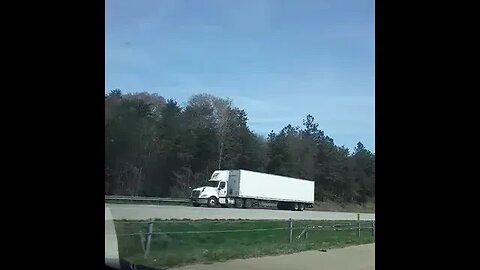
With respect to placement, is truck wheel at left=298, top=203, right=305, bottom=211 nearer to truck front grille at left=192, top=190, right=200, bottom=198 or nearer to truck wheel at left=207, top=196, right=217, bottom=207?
truck front grille at left=192, top=190, right=200, bottom=198

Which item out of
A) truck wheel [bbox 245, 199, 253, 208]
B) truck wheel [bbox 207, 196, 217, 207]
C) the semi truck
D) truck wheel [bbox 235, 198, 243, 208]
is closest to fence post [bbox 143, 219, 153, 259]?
the semi truck

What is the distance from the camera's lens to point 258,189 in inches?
310

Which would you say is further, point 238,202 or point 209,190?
point 238,202

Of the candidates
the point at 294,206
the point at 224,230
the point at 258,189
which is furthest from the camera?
the point at 258,189

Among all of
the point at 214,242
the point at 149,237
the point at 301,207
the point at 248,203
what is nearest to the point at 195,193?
the point at 214,242

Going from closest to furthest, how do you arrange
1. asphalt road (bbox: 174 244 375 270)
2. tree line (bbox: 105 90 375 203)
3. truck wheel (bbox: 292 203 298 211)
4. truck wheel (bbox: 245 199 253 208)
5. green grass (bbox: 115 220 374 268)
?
1. asphalt road (bbox: 174 244 375 270)
2. tree line (bbox: 105 90 375 203)
3. green grass (bbox: 115 220 374 268)
4. truck wheel (bbox: 292 203 298 211)
5. truck wheel (bbox: 245 199 253 208)

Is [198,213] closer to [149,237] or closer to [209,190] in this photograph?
[209,190]

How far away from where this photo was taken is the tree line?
214 inches

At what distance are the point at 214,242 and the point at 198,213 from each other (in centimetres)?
80

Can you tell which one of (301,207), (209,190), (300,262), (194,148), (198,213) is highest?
(194,148)

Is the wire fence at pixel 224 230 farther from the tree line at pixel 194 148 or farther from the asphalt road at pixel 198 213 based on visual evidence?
the tree line at pixel 194 148

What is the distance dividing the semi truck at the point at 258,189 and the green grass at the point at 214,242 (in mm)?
294

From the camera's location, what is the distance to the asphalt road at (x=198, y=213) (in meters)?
5.88

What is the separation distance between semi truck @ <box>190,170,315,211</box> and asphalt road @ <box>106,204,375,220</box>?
108mm
